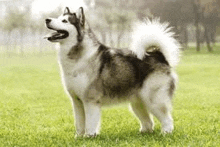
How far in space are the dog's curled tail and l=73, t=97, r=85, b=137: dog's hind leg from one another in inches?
47.1

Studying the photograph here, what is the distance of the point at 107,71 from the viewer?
17.4 ft

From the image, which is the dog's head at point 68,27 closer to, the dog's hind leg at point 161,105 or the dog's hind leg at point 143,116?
the dog's hind leg at point 161,105

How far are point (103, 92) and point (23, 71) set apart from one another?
765 inches

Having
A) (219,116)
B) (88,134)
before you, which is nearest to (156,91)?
(88,134)

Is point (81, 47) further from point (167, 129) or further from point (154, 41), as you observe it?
point (167, 129)

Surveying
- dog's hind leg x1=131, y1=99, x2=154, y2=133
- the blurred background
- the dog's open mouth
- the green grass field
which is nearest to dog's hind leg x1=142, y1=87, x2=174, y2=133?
the green grass field

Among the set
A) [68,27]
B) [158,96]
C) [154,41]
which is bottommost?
[158,96]

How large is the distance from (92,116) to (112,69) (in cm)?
80

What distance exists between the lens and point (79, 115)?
5.43 meters

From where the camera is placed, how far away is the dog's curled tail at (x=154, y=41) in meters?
5.50

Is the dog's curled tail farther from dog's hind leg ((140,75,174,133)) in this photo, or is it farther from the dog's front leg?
the dog's front leg

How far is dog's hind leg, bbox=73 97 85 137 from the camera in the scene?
536cm

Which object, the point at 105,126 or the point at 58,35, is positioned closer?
the point at 58,35

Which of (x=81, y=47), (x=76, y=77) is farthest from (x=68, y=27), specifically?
(x=76, y=77)
